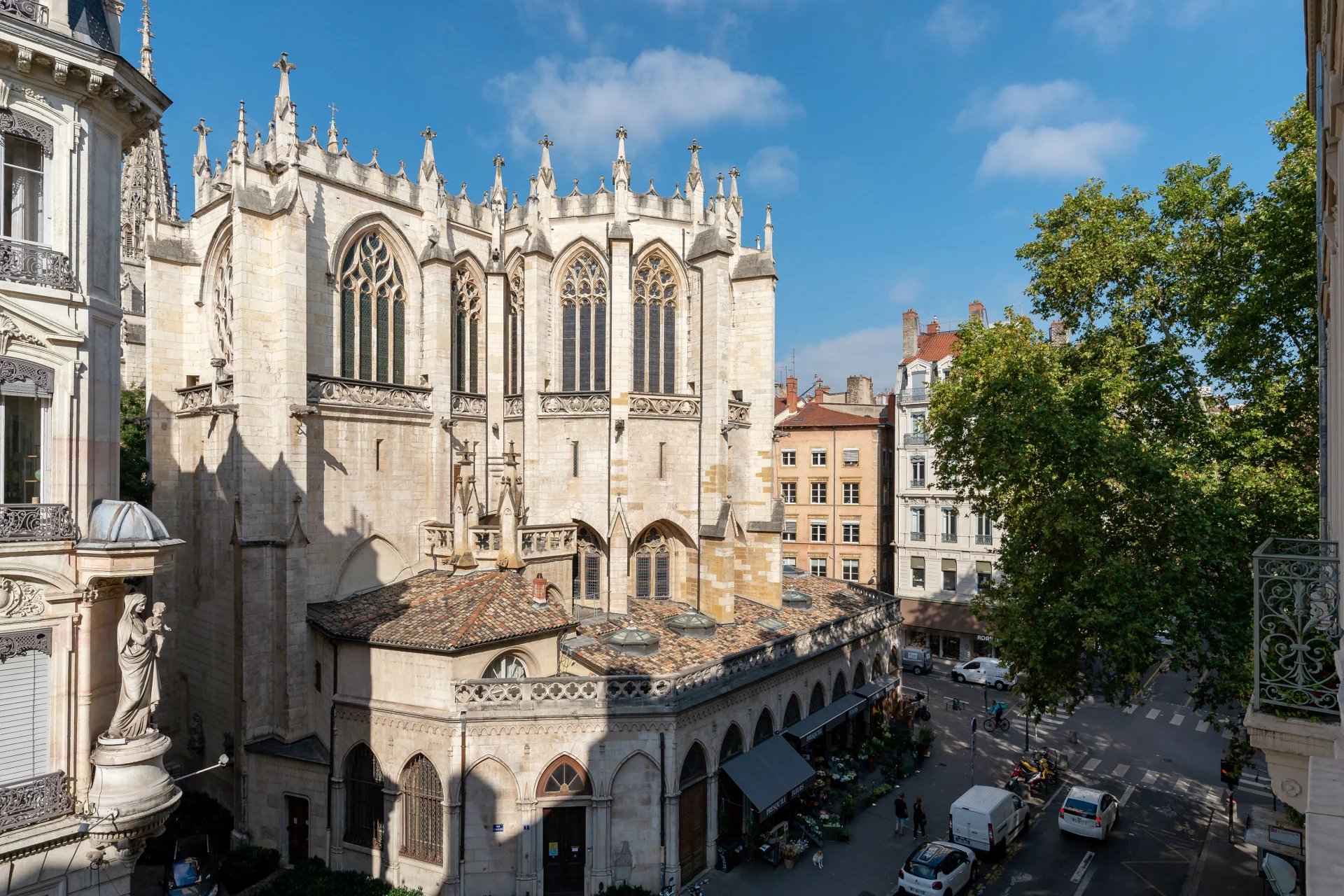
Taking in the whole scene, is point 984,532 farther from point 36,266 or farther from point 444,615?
point 36,266

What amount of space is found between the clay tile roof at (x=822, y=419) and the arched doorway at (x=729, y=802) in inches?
1112

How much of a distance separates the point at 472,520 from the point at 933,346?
3194 centimetres

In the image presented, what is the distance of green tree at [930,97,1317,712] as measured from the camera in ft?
52.5

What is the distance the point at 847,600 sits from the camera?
31250 millimetres

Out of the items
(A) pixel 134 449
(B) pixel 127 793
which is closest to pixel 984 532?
(B) pixel 127 793

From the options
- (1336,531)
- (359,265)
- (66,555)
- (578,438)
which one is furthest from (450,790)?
(1336,531)

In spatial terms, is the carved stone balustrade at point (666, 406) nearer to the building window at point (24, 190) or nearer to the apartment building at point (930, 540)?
the building window at point (24, 190)

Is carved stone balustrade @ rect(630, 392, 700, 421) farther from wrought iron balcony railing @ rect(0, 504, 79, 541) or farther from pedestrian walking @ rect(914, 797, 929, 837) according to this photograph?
wrought iron balcony railing @ rect(0, 504, 79, 541)

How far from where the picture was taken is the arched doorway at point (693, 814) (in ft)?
61.6

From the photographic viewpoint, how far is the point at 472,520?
22.6 m

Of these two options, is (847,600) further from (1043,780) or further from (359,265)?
(359,265)

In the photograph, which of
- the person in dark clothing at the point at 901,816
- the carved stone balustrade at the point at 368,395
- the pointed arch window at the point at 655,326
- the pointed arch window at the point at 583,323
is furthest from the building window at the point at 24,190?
the person in dark clothing at the point at 901,816

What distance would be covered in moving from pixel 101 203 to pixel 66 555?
512 centimetres

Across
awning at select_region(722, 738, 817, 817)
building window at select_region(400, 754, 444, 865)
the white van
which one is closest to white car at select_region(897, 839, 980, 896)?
the white van
